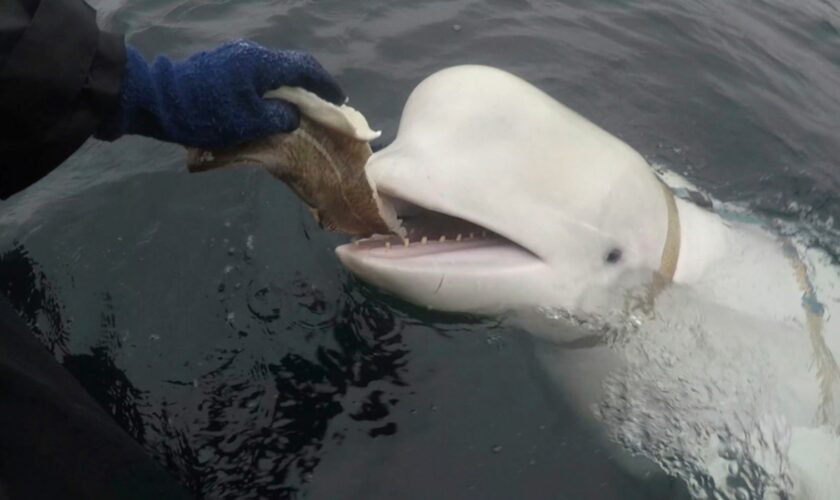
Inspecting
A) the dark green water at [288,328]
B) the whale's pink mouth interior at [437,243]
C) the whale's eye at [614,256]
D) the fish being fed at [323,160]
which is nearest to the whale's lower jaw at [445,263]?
the whale's pink mouth interior at [437,243]

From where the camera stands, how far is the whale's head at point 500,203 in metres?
4.09

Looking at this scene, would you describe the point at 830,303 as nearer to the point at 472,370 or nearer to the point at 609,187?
the point at 609,187

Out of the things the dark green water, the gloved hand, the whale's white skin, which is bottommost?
the dark green water

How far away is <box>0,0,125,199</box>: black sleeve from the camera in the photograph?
2.77 metres

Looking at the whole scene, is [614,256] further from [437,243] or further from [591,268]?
[437,243]

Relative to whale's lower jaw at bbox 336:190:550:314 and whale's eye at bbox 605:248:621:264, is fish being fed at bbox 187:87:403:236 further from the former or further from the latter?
whale's eye at bbox 605:248:621:264

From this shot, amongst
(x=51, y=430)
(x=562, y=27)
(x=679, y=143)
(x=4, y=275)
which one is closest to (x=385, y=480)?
(x=51, y=430)

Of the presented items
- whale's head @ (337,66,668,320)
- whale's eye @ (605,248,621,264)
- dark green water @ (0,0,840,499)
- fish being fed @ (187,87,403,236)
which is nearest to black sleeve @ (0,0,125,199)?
fish being fed @ (187,87,403,236)

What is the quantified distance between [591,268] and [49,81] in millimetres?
2702

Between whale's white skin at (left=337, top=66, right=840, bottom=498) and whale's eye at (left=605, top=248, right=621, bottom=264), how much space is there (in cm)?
2

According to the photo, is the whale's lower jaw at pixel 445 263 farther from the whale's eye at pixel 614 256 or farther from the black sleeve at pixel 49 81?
the black sleeve at pixel 49 81

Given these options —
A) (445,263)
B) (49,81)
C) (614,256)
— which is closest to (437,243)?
(445,263)

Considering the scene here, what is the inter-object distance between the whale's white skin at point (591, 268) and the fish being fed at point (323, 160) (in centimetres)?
19

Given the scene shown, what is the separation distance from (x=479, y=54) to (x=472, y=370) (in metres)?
4.08
